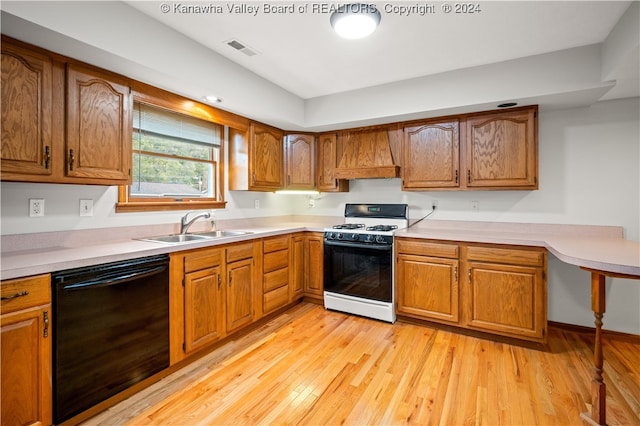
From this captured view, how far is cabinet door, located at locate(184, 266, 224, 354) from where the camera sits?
2.29 meters

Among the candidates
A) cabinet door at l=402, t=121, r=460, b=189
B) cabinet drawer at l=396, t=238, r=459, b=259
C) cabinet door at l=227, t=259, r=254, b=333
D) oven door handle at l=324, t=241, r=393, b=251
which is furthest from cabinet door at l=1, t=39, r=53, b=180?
cabinet door at l=402, t=121, r=460, b=189

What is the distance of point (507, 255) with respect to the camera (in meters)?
2.63

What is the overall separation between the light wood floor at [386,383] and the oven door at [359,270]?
46 cm

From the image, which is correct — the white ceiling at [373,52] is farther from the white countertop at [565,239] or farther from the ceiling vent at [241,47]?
the white countertop at [565,239]

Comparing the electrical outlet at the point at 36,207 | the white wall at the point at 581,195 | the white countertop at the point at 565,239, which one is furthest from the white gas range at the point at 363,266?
the electrical outlet at the point at 36,207

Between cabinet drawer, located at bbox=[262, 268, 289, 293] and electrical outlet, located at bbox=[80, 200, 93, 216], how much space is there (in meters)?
1.54

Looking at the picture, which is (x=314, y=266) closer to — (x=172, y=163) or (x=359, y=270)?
(x=359, y=270)

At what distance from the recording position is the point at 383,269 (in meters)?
3.11

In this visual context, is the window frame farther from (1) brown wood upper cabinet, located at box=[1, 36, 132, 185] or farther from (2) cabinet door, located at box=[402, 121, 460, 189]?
(2) cabinet door, located at box=[402, 121, 460, 189]

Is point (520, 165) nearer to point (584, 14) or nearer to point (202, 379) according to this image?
point (584, 14)

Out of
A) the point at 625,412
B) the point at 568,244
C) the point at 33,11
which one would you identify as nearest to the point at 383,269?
the point at 568,244

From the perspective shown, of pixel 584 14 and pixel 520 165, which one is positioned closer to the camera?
pixel 584 14

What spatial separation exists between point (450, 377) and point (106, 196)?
2.84 meters

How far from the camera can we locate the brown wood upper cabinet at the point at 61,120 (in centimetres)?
165
